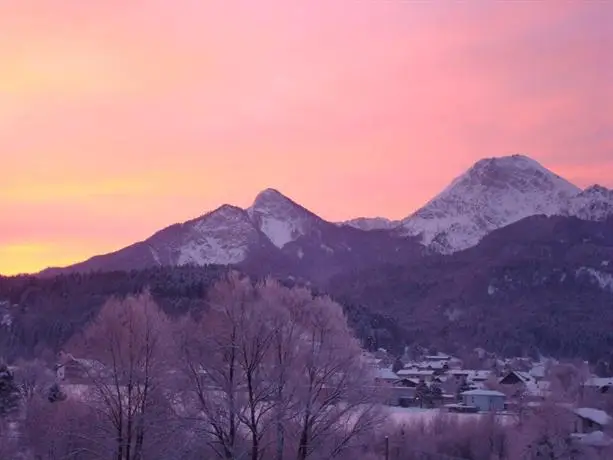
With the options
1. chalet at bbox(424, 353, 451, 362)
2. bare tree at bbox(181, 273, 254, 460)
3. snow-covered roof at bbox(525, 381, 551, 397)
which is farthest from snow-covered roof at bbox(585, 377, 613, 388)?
bare tree at bbox(181, 273, 254, 460)

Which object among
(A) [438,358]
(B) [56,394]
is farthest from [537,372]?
(B) [56,394]

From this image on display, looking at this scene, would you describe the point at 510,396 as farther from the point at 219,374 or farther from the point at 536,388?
the point at 219,374

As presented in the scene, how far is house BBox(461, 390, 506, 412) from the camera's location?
79812mm

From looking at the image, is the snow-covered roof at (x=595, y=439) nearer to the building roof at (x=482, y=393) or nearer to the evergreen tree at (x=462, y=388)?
the building roof at (x=482, y=393)

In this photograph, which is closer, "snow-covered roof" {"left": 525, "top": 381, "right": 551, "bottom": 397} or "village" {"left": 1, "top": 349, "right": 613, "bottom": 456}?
"village" {"left": 1, "top": 349, "right": 613, "bottom": 456}

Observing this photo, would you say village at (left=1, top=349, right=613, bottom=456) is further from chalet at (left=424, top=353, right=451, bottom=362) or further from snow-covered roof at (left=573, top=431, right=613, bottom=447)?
chalet at (left=424, top=353, right=451, bottom=362)

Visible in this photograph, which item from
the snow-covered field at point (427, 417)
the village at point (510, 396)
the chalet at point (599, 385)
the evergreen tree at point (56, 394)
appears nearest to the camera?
the evergreen tree at point (56, 394)

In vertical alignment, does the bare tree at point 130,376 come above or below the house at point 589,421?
above

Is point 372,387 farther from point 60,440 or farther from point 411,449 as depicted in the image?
point 411,449

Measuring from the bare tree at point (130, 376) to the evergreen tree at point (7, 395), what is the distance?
60.0 ft

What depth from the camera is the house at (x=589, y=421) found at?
6581 centimetres

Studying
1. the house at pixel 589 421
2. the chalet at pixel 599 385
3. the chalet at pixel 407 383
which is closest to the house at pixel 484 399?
the chalet at pixel 407 383

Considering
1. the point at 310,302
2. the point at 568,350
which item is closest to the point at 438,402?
the point at 310,302

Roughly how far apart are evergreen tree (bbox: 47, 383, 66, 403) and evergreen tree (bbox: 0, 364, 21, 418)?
2.27m
